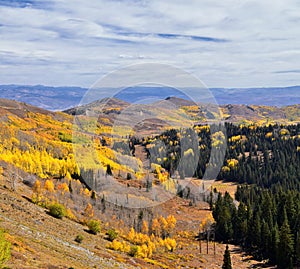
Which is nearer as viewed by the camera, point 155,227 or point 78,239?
point 78,239

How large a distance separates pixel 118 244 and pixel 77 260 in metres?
26.7

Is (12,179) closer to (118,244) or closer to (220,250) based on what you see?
(118,244)

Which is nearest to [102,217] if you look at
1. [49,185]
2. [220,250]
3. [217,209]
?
[49,185]

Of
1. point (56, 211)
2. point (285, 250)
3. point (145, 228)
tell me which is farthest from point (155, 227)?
point (285, 250)

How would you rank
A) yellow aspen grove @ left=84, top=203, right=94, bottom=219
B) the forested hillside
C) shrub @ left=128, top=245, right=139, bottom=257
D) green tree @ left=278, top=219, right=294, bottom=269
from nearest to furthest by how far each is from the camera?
the forested hillside → shrub @ left=128, top=245, right=139, bottom=257 → green tree @ left=278, top=219, right=294, bottom=269 → yellow aspen grove @ left=84, top=203, right=94, bottom=219

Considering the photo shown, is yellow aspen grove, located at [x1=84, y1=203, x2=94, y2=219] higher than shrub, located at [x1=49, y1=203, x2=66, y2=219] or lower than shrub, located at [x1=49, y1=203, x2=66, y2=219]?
lower

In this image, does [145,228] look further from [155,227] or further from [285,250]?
[285,250]

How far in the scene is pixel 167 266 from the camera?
8431cm

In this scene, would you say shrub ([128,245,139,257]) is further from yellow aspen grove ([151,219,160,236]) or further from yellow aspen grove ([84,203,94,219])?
yellow aspen grove ([151,219,160,236])

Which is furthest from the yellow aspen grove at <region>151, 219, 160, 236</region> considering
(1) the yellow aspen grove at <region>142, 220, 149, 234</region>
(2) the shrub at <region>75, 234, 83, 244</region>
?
(2) the shrub at <region>75, 234, 83, 244</region>

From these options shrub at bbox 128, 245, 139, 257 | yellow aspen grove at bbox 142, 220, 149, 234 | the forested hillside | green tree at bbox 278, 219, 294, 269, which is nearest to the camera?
the forested hillside

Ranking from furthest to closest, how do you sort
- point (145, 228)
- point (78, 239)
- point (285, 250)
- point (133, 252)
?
1. point (145, 228)
2. point (285, 250)
3. point (133, 252)
4. point (78, 239)

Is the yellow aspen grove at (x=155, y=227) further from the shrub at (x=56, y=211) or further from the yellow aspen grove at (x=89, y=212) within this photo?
the shrub at (x=56, y=211)

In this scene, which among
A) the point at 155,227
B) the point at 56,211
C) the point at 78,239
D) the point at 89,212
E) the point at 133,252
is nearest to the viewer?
the point at 78,239
